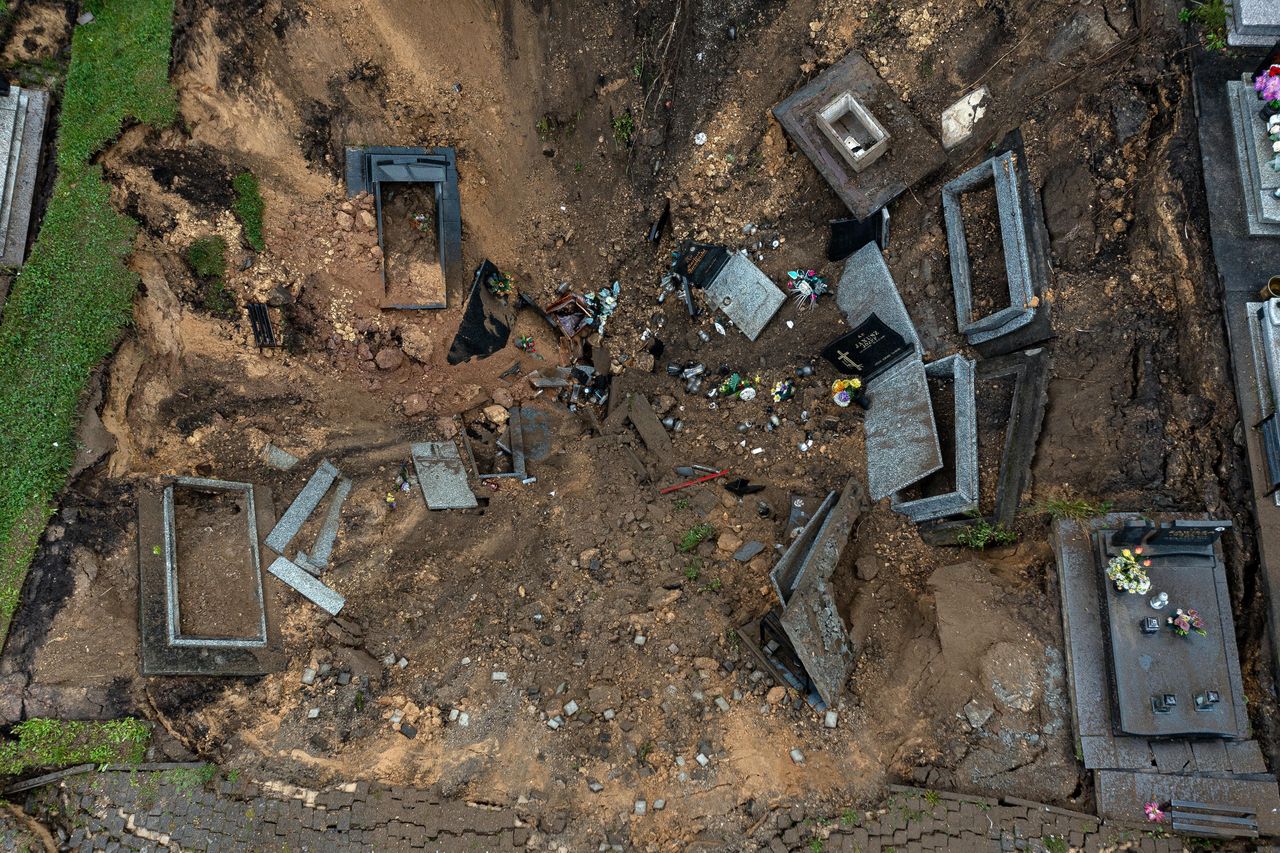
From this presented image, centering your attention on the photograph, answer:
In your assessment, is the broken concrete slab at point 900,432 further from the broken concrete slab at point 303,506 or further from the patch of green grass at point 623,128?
the broken concrete slab at point 303,506

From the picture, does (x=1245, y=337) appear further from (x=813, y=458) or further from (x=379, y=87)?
(x=379, y=87)

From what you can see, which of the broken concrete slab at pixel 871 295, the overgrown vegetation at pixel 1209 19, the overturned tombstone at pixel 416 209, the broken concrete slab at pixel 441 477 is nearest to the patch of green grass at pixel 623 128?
the overturned tombstone at pixel 416 209

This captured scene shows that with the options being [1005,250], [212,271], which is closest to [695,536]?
[1005,250]

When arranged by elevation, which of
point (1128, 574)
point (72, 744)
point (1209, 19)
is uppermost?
point (1209, 19)

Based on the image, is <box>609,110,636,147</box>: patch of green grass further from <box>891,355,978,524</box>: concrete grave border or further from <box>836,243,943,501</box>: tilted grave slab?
<box>891,355,978,524</box>: concrete grave border

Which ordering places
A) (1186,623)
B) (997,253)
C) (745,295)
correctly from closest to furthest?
(1186,623)
(997,253)
(745,295)

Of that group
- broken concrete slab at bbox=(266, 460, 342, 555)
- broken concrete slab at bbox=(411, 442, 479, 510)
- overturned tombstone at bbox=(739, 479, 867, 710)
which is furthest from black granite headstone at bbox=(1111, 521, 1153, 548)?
broken concrete slab at bbox=(266, 460, 342, 555)

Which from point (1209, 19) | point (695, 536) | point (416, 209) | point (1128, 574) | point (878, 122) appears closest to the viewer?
point (1128, 574)

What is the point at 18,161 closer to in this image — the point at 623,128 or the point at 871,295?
the point at 623,128
